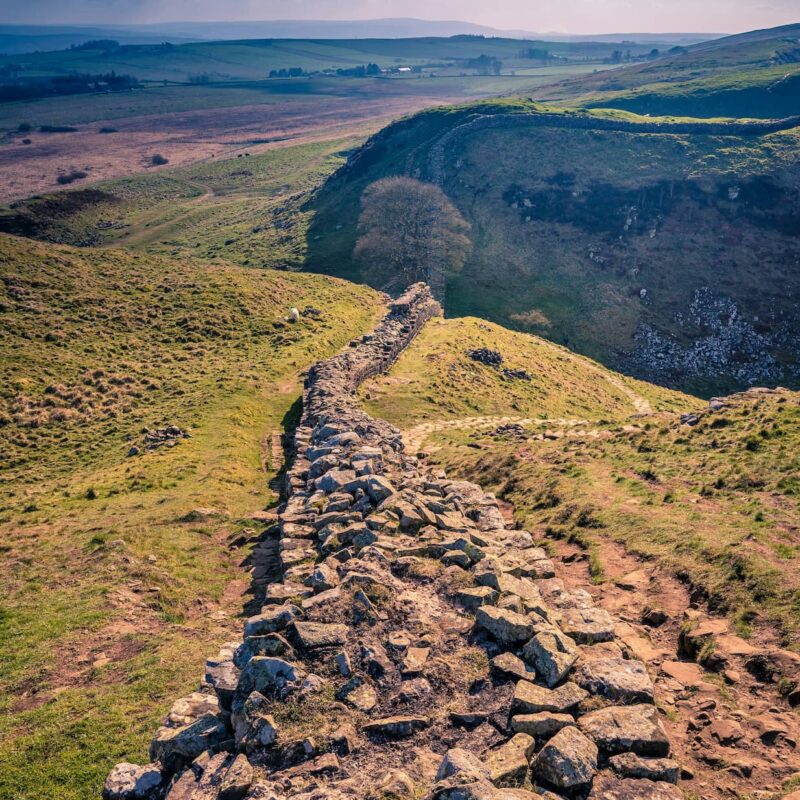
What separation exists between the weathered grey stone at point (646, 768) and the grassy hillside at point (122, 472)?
9.66 m

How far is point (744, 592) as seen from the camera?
15148 millimetres

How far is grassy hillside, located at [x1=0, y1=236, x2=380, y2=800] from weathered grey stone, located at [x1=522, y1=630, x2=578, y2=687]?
27.7ft

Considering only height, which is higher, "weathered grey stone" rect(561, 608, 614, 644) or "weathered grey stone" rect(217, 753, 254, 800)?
"weathered grey stone" rect(217, 753, 254, 800)

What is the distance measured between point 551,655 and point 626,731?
1.90 meters

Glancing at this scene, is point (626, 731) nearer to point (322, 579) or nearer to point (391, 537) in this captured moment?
point (322, 579)

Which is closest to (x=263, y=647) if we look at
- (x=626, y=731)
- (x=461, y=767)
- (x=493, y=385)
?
(x=461, y=767)

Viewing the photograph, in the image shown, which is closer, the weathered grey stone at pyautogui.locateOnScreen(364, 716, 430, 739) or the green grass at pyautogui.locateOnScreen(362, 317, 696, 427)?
the weathered grey stone at pyautogui.locateOnScreen(364, 716, 430, 739)

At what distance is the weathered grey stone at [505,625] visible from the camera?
41.9 ft

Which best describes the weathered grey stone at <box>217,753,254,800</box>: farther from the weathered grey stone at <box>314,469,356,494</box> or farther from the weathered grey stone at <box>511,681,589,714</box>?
the weathered grey stone at <box>314,469,356,494</box>

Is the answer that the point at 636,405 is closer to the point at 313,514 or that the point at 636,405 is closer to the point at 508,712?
the point at 313,514

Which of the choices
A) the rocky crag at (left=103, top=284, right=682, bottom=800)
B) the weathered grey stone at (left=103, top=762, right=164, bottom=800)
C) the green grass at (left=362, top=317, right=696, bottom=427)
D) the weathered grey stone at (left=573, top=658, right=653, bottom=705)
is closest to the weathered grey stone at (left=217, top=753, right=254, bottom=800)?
the rocky crag at (left=103, top=284, right=682, bottom=800)

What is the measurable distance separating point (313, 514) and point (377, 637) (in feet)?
25.9

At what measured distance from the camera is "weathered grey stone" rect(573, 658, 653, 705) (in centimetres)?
1156

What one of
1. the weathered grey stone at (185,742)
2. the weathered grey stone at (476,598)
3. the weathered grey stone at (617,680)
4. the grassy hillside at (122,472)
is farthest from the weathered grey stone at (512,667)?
the grassy hillside at (122,472)
